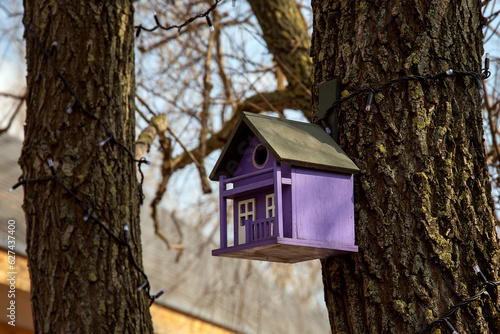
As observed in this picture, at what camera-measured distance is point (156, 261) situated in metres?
8.00

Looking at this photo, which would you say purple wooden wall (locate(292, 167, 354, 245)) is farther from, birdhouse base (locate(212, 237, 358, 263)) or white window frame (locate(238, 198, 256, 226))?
white window frame (locate(238, 198, 256, 226))

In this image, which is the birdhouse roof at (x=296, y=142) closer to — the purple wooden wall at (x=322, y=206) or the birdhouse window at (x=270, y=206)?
the purple wooden wall at (x=322, y=206)

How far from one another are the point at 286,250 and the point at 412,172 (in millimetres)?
490

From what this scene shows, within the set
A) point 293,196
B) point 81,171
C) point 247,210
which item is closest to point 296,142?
point 293,196

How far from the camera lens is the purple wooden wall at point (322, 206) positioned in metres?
2.00

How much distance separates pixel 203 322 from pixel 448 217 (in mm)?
5139

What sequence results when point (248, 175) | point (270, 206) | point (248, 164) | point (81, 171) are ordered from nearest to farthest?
point (270, 206) → point (248, 175) → point (248, 164) → point (81, 171)

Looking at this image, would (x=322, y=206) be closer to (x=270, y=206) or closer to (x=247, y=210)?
(x=270, y=206)

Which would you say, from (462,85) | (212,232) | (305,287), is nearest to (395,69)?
(462,85)

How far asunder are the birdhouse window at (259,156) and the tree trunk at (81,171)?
79cm

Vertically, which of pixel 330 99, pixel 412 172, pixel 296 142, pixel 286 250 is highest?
pixel 330 99

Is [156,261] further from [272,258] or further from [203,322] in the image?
[272,258]

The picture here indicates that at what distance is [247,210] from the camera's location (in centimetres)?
220

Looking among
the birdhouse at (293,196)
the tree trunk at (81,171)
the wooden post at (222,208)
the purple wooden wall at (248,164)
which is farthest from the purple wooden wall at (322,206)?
the tree trunk at (81,171)
